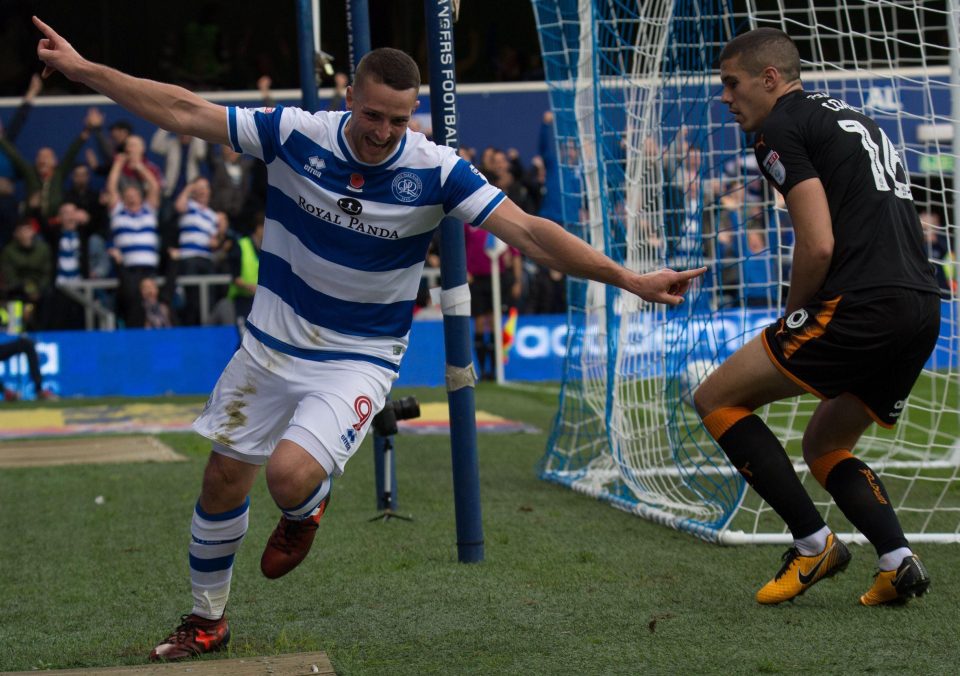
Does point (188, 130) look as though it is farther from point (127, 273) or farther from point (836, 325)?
point (127, 273)

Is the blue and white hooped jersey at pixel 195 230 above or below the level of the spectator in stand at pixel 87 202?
below

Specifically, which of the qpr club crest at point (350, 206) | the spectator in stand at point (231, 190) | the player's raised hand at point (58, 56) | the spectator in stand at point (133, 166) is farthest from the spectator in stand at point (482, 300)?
the player's raised hand at point (58, 56)

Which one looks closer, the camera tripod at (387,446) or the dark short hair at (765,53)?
the dark short hair at (765,53)

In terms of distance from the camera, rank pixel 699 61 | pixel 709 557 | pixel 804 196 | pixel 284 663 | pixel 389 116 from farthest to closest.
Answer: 1. pixel 699 61
2. pixel 709 557
3. pixel 804 196
4. pixel 389 116
5. pixel 284 663

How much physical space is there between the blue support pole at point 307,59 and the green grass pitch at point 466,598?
238cm

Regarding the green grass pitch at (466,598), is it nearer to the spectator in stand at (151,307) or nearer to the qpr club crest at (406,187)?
the qpr club crest at (406,187)

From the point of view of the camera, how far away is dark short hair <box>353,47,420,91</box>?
171 inches

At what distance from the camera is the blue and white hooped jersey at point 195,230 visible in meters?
17.1

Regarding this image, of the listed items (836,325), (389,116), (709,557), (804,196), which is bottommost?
(709,557)

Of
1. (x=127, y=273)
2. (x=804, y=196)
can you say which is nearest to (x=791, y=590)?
(x=804, y=196)

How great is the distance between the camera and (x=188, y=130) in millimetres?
4512

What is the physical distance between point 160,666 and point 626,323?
455cm

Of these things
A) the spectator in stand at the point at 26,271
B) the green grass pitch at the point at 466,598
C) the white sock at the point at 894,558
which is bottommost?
the green grass pitch at the point at 466,598

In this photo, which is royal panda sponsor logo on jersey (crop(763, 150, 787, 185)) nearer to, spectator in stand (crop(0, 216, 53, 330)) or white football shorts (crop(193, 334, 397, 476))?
white football shorts (crop(193, 334, 397, 476))
